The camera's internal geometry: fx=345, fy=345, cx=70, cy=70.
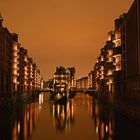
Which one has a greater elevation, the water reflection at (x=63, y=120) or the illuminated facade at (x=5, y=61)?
the illuminated facade at (x=5, y=61)

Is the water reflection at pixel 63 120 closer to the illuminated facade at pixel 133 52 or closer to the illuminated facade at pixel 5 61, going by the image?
the illuminated facade at pixel 133 52

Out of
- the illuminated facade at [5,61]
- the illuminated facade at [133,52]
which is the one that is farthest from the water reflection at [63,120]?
the illuminated facade at [5,61]

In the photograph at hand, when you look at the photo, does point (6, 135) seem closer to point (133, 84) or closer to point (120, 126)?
point (120, 126)

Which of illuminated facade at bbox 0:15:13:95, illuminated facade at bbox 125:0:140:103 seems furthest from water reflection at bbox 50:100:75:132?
illuminated facade at bbox 0:15:13:95

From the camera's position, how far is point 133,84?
83.4 m

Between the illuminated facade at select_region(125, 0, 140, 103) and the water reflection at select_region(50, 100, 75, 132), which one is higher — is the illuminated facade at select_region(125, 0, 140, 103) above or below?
above

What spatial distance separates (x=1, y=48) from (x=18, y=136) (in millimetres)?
54668

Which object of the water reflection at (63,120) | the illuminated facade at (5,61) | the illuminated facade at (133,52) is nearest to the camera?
the water reflection at (63,120)

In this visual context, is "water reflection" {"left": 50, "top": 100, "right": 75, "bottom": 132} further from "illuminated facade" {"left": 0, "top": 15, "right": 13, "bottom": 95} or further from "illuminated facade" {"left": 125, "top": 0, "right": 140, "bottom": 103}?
"illuminated facade" {"left": 0, "top": 15, "right": 13, "bottom": 95}

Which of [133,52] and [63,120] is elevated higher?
[133,52]

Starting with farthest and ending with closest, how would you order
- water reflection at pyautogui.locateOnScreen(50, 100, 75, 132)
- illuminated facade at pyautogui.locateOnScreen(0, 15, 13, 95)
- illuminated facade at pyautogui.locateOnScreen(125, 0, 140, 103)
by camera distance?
illuminated facade at pyautogui.locateOnScreen(0, 15, 13, 95)
illuminated facade at pyautogui.locateOnScreen(125, 0, 140, 103)
water reflection at pyautogui.locateOnScreen(50, 100, 75, 132)

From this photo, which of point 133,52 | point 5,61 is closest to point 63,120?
point 133,52

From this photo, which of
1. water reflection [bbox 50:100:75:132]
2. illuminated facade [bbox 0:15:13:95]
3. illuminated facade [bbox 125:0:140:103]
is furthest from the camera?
illuminated facade [bbox 0:15:13:95]

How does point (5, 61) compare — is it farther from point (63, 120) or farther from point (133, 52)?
point (133, 52)
